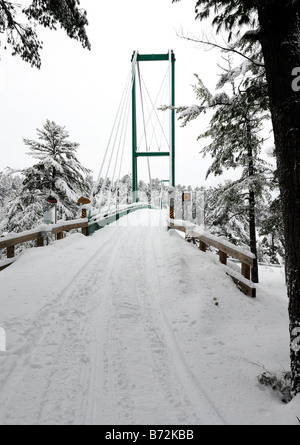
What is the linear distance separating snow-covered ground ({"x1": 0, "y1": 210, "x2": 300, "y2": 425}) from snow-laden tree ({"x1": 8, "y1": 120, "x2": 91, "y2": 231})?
26.6 ft

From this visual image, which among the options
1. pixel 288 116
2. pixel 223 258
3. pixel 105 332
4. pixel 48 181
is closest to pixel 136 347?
pixel 105 332

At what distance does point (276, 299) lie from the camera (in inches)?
214

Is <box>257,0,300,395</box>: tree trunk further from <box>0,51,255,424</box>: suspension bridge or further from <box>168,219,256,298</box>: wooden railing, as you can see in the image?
<box>168,219,256,298</box>: wooden railing

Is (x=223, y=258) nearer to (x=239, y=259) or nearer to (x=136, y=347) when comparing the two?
(x=239, y=259)

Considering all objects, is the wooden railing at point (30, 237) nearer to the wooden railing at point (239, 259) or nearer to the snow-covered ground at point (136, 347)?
the snow-covered ground at point (136, 347)

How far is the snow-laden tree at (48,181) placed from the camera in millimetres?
13289

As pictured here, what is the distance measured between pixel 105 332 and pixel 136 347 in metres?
0.50

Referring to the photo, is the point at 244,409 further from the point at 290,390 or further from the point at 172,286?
the point at 172,286

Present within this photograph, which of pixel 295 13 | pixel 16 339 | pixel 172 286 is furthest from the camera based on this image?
pixel 172 286

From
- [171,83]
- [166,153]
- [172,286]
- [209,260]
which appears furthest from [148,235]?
[171,83]

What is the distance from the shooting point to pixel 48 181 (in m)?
14.2

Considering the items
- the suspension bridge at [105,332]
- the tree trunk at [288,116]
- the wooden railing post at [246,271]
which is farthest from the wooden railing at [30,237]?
the tree trunk at [288,116]

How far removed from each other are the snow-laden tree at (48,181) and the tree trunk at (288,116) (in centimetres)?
1201

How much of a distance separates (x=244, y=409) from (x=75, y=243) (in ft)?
22.2
